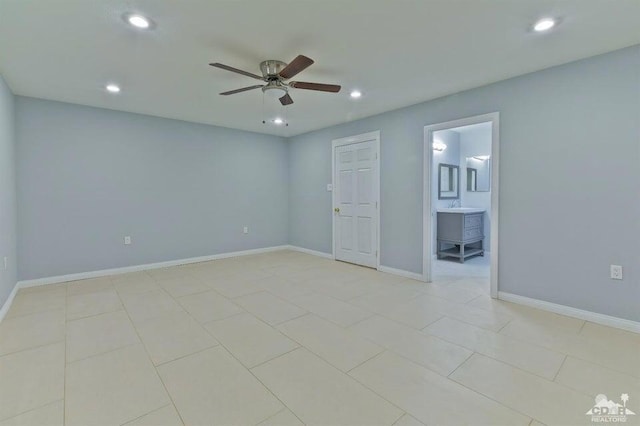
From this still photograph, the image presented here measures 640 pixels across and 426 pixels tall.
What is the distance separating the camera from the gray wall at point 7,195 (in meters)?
3.06

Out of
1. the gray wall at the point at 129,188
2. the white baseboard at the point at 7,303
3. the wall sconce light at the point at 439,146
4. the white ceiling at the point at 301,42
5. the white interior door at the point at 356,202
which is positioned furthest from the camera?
the wall sconce light at the point at 439,146

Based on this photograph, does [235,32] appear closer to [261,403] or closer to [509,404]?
[261,403]

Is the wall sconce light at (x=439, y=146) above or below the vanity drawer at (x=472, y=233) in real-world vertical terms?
above

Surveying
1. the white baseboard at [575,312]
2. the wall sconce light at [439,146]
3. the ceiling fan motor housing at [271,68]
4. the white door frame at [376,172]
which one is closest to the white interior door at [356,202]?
the white door frame at [376,172]

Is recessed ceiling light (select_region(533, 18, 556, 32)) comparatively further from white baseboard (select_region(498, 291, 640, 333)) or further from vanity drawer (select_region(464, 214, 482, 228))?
vanity drawer (select_region(464, 214, 482, 228))

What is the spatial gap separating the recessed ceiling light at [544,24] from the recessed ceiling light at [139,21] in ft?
9.50

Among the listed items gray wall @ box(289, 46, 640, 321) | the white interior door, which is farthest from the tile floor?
the white interior door

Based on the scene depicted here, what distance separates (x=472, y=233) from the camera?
18.0 ft

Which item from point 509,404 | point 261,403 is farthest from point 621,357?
point 261,403

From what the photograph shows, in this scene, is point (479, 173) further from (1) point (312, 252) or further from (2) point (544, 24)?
(2) point (544, 24)

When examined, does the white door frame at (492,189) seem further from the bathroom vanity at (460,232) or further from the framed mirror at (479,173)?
the framed mirror at (479,173)

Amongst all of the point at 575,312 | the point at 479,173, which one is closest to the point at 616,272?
the point at 575,312

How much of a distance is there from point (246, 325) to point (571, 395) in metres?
2.38

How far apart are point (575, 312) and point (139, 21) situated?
179 inches
